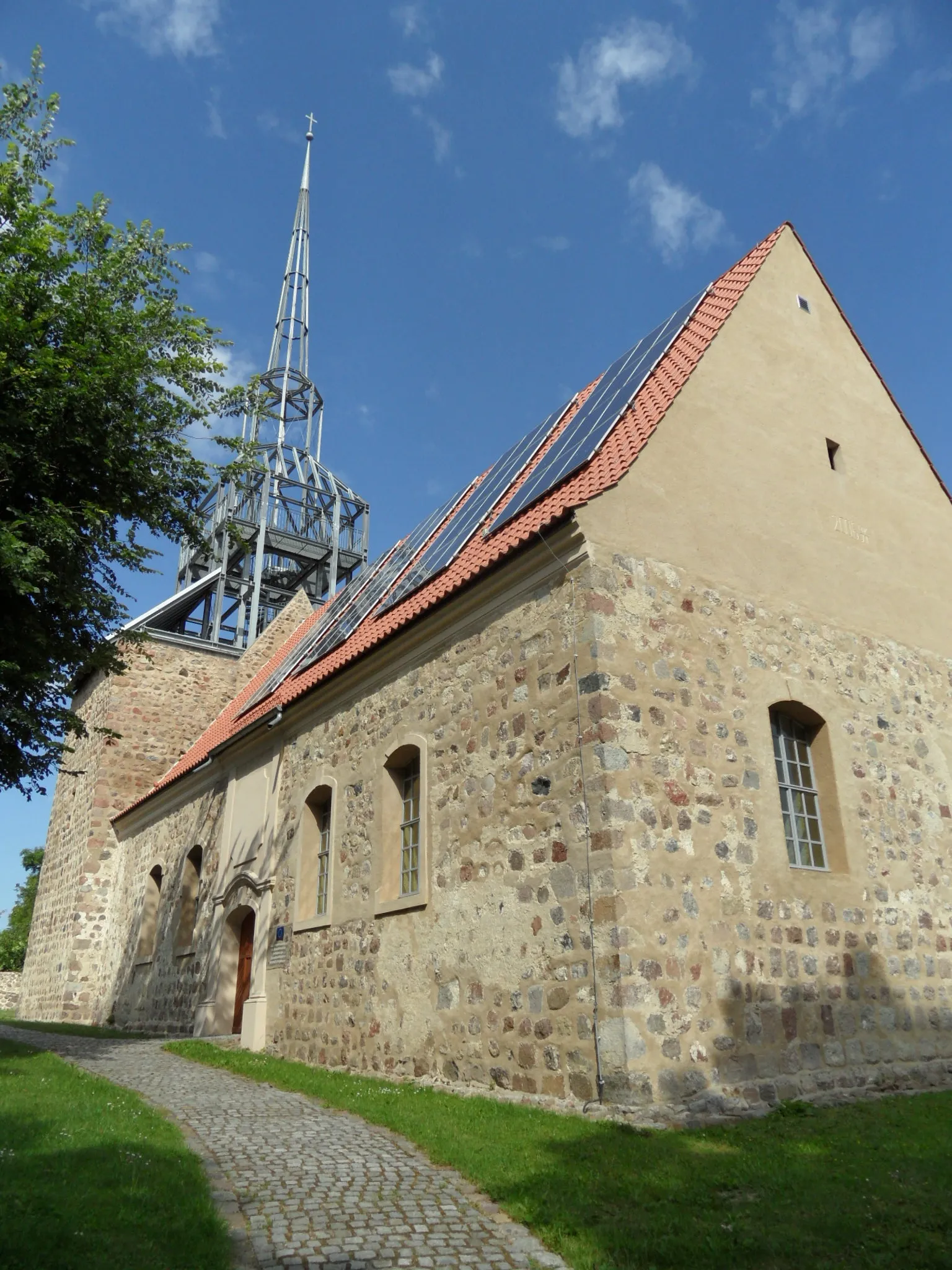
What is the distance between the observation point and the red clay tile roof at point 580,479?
9734 millimetres

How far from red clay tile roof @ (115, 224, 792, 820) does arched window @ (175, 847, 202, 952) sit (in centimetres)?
433

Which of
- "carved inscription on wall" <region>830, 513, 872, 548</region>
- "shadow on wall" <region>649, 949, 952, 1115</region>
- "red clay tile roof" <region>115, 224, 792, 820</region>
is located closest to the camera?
"shadow on wall" <region>649, 949, 952, 1115</region>

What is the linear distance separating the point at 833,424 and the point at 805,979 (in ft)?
23.4

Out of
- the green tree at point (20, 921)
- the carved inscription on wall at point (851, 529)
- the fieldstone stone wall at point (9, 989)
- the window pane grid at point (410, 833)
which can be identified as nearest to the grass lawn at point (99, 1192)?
the window pane grid at point (410, 833)

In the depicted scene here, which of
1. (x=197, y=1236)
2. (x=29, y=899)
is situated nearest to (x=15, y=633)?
(x=197, y=1236)

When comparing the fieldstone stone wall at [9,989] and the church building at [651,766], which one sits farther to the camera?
the fieldstone stone wall at [9,989]

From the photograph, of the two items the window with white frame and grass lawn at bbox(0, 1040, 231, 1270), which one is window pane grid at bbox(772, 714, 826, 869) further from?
grass lawn at bbox(0, 1040, 231, 1270)

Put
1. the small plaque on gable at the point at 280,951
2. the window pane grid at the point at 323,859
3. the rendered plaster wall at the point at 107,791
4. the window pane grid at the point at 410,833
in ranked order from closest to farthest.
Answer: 1. the window pane grid at the point at 410,833
2. the window pane grid at the point at 323,859
3. the small plaque on gable at the point at 280,951
4. the rendered plaster wall at the point at 107,791

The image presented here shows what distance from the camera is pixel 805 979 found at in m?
8.73

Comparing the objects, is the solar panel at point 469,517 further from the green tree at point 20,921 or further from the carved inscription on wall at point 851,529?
the green tree at point 20,921

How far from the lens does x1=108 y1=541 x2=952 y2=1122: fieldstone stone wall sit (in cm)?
789

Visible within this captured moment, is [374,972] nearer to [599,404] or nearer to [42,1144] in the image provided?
[42,1144]

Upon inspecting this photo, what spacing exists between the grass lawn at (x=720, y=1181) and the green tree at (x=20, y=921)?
146 ft

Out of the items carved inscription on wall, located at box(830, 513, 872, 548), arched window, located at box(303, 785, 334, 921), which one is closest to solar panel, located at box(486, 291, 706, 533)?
carved inscription on wall, located at box(830, 513, 872, 548)
